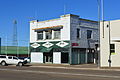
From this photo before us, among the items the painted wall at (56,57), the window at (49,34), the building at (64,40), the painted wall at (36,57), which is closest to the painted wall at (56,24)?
the building at (64,40)

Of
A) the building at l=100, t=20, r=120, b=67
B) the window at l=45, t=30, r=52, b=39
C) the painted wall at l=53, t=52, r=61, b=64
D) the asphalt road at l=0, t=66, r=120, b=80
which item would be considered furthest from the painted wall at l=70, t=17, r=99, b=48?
the asphalt road at l=0, t=66, r=120, b=80

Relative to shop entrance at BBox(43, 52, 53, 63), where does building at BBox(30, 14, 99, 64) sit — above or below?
above

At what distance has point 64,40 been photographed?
125 ft

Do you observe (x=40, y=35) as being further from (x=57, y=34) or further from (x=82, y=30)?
(x=82, y=30)

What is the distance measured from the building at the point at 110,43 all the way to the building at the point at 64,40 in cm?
667

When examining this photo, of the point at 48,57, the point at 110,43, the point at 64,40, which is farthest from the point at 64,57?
the point at 110,43

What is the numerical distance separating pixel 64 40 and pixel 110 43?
29.6 ft

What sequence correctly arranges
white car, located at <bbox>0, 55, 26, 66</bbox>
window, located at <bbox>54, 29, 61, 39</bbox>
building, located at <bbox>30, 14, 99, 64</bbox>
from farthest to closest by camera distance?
window, located at <bbox>54, 29, 61, 39</bbox>
building, located at <bbox>30, 14, 99, 64</bbox>
white car, located at <bbox>0, 55, 26, 66</bbox>

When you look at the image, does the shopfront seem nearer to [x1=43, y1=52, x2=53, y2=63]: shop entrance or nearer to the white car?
[x1=43, y1=52, x2=53, y2=63]: shop entrance

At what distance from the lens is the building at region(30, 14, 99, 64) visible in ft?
124

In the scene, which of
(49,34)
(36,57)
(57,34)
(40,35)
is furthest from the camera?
(36,57)

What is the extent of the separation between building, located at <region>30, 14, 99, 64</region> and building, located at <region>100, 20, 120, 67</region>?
21.9 feet

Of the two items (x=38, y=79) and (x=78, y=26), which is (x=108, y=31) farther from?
(x=38, y=79)

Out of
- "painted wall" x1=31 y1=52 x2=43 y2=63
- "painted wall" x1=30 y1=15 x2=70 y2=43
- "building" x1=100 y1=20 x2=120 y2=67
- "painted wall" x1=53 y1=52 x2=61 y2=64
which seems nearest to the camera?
"building" x1=100 y1=20 x2=120 y2=67
